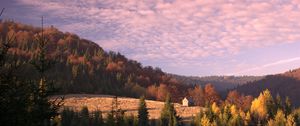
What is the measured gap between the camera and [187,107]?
157 m

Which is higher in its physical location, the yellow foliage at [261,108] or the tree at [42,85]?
the tree at [42,85]

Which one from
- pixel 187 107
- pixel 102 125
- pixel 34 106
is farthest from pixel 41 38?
pixel 187 107

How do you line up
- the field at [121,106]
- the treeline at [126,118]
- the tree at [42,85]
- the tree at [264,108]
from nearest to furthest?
the tree at [42,85] → the treeline at [126,118] → the tree at [264,108] → the field at [121,106]

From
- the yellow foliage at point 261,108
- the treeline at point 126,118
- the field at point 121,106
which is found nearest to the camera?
the treeline at point 126,118

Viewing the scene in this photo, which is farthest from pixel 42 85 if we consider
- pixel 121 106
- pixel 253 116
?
pixel 121 106

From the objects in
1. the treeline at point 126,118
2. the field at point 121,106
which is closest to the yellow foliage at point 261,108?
the field at point 121,106

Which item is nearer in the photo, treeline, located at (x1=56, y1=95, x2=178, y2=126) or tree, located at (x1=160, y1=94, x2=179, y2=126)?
treeline, located at (x1=56, y1=95, x2=178, y2=126)

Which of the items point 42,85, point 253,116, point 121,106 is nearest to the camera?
point 42,85

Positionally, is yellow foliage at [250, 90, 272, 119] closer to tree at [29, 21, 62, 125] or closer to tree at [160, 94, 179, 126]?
tree at [160, 94, 179, 126]

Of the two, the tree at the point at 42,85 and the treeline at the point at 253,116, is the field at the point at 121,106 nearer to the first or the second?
the treeline at the point at 253,116

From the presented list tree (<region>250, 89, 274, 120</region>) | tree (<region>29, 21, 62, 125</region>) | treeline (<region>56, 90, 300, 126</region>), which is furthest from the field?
tree (<region>29, 21, 62, 125</region>)

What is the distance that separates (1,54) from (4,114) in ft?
7.69

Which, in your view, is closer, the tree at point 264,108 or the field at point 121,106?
the tree at point 264,108

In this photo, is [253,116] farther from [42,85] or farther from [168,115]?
[42,85]
